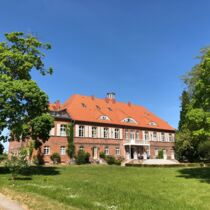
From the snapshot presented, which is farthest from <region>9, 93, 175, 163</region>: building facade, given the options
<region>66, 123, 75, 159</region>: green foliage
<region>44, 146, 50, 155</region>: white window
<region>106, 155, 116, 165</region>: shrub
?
<region>106, 155, 116, 165</region>: shrub

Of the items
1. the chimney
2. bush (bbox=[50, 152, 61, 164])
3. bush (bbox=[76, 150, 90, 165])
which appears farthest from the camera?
the chimney

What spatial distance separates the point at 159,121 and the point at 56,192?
43.5 m

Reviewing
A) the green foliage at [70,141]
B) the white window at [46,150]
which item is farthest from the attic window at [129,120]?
the white window at [46,150]

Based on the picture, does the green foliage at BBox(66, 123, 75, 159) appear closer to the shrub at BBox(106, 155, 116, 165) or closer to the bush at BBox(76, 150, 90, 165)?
the bush at BBox(76, 150, 90, 165)

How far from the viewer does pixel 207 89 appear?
714 inches

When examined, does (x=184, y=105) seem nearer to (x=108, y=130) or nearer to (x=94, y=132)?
(x=94, y=132)

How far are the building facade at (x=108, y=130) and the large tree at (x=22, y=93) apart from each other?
15.6 metres

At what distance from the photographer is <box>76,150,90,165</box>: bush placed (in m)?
38.4

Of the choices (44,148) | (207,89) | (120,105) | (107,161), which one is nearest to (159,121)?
(120,105)

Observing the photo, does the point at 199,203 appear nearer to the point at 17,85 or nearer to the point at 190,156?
the point at 17,85

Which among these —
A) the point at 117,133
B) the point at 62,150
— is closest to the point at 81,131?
the point at 62,150

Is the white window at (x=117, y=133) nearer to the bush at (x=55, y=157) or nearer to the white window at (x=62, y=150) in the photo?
the white window at (x=62, y=150)

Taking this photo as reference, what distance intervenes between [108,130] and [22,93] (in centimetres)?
2477

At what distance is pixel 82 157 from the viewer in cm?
3866
